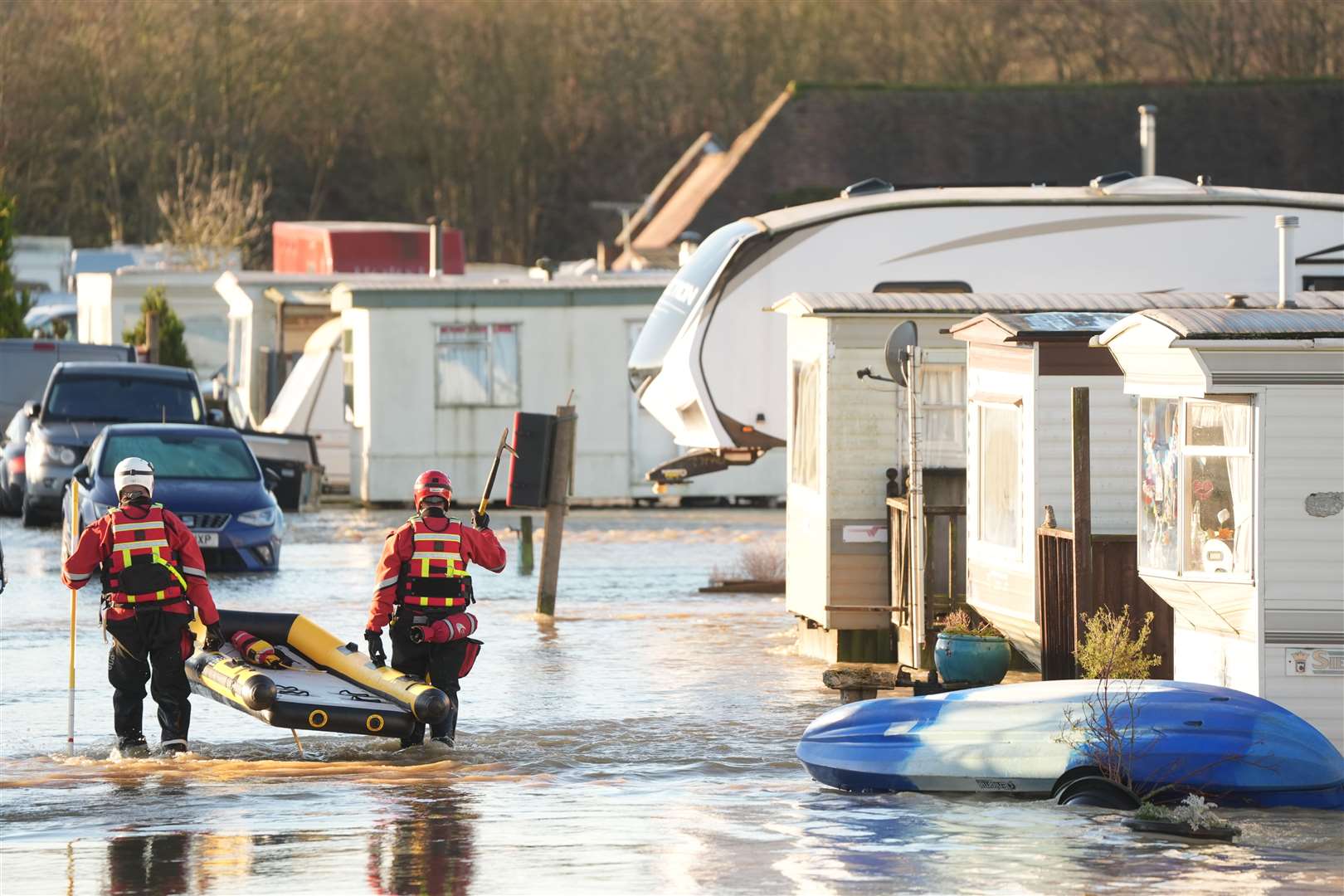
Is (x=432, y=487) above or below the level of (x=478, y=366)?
below

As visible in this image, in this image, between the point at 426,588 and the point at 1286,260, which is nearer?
the point at 426,588

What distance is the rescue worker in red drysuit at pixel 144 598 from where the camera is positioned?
575 inches

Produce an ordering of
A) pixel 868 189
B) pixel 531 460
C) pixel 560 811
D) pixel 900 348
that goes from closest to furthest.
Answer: pixel 560 811 < pixel 900 348 < pixel 531 460 < pixel 868 189

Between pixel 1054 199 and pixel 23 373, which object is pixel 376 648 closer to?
pixel 1054 199

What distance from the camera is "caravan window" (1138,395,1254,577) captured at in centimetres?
1361

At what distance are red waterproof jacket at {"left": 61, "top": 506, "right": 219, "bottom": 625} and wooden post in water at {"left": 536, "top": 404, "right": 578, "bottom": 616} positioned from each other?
778cm

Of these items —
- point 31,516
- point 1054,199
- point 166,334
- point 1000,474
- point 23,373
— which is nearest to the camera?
point 1000,474

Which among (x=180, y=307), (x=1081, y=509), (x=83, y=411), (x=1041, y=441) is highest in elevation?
(x=180, y=307)

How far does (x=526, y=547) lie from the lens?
2734cm

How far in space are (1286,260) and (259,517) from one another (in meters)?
13.2

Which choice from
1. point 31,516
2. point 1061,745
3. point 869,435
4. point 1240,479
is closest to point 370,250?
point 31,516

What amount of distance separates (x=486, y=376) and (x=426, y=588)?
805 inches

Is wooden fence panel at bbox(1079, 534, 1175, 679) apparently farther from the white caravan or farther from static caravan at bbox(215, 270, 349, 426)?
static caravan at bbox(215, 270, 349, 426)

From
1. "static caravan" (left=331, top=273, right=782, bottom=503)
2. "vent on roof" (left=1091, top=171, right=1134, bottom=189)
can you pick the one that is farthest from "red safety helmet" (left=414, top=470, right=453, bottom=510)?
"static caravan" (left=331, top=273, right=782, bottom=503)
